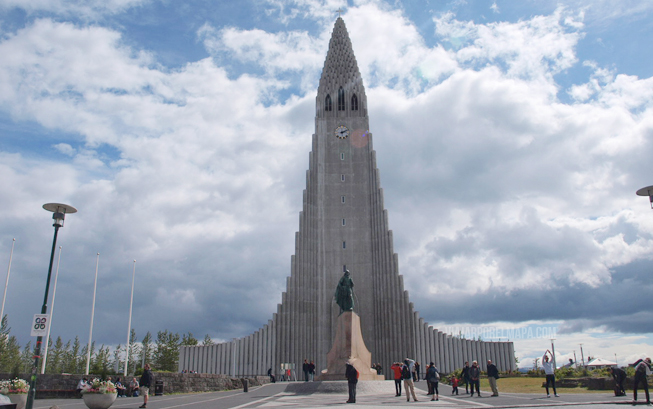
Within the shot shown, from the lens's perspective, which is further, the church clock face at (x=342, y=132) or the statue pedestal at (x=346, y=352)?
the church clock face at (x=342, y=132)

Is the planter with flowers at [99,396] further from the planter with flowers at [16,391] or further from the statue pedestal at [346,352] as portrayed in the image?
the statue pedestal at [346,352]

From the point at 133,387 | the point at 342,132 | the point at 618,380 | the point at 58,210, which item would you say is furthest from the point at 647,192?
the point at 342,132

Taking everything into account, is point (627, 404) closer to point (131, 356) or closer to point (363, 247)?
point (363, 247)

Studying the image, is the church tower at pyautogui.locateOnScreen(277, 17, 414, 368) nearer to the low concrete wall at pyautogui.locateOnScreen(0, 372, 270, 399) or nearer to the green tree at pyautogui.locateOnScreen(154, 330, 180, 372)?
the low concrete wall at pyautogui.locateOnScreen(0, 372, 270, 399)

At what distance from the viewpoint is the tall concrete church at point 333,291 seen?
139 feet

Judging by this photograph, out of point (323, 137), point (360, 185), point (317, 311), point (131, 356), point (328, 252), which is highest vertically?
point (323, 137)

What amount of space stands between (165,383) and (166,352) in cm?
4879

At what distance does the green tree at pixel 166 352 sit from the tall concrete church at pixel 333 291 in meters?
25.6

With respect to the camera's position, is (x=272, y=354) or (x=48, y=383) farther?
(x=272, y=354)

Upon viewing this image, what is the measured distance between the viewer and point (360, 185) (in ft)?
156

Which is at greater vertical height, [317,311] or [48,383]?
[317,311]

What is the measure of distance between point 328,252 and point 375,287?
5.38 meters

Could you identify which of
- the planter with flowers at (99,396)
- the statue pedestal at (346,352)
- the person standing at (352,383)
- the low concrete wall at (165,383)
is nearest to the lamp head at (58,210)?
the planter with flowers at (99,396)

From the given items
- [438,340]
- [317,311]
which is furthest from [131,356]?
[438,340]
